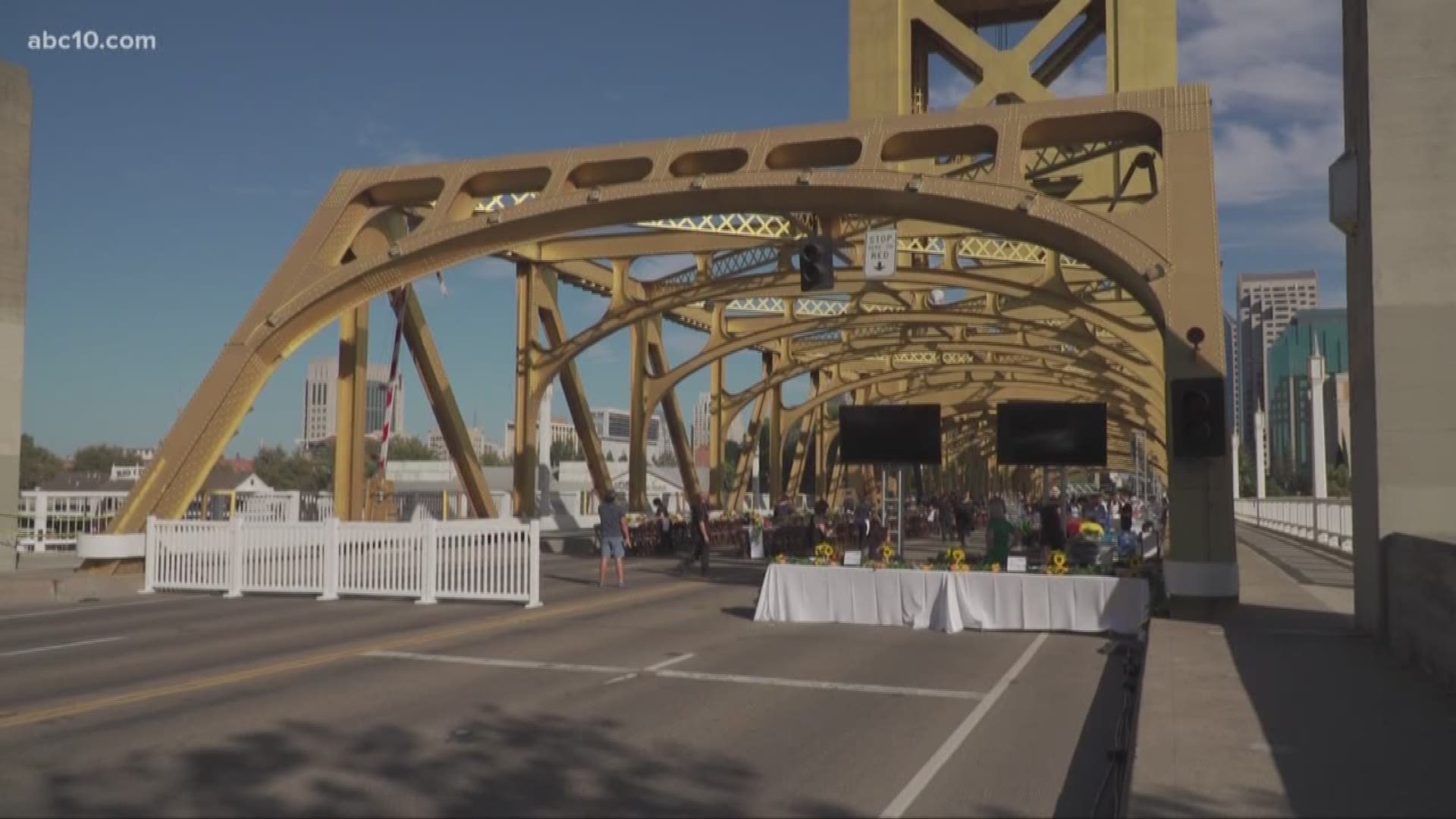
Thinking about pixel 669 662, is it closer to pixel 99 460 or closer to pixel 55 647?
pixel 55 647

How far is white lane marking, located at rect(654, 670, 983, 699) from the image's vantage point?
34.4 feet

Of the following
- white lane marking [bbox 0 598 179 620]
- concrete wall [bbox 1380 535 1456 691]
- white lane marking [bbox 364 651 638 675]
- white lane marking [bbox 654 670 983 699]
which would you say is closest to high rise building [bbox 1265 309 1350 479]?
concrete wall [bbox 1380 535 1456 691]

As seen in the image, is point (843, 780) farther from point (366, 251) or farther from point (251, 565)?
point (366, 251)

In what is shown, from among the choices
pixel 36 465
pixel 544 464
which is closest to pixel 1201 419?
pixel 544 464

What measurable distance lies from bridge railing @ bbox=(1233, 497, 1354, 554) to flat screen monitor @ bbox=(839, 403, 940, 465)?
16.7 feet

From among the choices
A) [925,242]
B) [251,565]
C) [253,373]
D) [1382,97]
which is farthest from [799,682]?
[925,242]

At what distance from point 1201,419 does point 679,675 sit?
24.9 ft

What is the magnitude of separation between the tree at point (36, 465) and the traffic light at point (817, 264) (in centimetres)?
6616

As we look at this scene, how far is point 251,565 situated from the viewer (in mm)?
19172

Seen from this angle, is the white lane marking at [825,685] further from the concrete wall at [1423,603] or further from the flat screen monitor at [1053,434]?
the flat screen monitor at [1053,434]

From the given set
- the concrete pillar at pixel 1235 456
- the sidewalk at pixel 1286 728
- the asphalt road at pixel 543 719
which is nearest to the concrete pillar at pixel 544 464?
the concrete pillar at pixel 1235 456

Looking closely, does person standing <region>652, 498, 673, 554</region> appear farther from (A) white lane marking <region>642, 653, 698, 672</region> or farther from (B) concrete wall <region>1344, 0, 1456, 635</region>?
(B) concrete wall <region>1344, 0, 1456, 635</region>

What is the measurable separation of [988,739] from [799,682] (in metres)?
2.67

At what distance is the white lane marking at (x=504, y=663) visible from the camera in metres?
11.5
